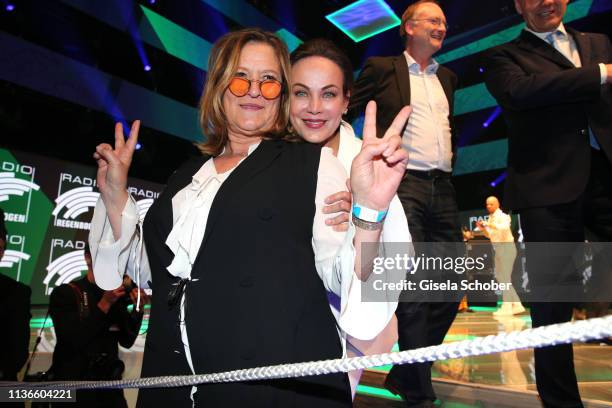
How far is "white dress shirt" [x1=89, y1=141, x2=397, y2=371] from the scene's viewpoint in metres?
1.14

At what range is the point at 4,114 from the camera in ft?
26.6

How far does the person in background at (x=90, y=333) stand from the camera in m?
3.05

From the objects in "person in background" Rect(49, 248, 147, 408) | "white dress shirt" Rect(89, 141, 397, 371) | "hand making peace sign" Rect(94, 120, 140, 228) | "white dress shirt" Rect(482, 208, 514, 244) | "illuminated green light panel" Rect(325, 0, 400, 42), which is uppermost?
"illuminated green light panel" Rect(325, 0, 400, 42)

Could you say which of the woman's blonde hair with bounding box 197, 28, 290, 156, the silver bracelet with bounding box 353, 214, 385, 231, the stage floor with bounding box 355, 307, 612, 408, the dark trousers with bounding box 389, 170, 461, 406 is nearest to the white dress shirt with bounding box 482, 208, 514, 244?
the stage floor with bounding box 355, 307, 612, 408

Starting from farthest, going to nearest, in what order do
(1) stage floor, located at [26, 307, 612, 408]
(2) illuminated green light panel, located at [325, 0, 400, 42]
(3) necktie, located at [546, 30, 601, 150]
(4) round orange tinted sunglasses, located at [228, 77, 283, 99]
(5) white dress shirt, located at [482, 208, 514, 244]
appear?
(2) illuminated green light panel, located at [325, 0, 400, 42] → (5) white dress shirt, located at [482, 208, 514, 244] → (1) stage floor, located at [26, 307, 612, 408] → (3) necktie, located at [546, 30, 601, 150] → (4) round orange tinted sunglasses, located at [228, 77, 283, 99]

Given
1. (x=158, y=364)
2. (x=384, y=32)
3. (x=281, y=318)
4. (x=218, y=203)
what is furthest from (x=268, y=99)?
(x=384, y=32)

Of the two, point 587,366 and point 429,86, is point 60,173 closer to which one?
point 429,86

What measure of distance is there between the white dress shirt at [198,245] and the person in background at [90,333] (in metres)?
1.64

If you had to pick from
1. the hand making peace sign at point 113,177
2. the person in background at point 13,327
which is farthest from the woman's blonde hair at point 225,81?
the person in background at point 13,327

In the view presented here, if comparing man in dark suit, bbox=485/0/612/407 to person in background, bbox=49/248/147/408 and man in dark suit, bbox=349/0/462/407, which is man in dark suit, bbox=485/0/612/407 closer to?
man in dark suit, bbox=349/0/462/407

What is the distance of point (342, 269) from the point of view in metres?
1.16

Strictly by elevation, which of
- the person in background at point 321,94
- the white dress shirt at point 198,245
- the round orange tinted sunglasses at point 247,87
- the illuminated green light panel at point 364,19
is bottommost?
the white dress shirt at point 198,245

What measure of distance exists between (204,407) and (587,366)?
11.3 ft

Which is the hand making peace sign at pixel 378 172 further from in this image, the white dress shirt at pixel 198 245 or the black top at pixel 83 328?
the black top at pixel 83 328
